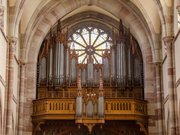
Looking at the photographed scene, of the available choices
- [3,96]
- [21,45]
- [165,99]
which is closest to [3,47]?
[3,96]

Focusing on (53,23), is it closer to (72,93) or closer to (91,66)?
(91,66)

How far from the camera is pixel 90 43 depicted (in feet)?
97.2

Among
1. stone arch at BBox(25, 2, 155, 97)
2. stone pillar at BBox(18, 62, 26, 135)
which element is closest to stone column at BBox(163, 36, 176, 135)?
stone arch at BBox(25, 2, 155, 97)

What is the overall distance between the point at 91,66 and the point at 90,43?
2735mm

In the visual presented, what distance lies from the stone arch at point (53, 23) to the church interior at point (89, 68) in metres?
0.05

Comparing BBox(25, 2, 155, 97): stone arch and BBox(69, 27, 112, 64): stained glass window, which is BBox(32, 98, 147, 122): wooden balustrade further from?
BBox(69, 27, 112, 64): stained glass window

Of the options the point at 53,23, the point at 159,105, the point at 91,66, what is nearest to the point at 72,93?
the point at 91,66

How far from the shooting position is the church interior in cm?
2569

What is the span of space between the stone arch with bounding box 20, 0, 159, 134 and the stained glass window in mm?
1867

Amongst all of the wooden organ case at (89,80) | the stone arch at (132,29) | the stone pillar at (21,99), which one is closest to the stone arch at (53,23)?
the stone arch at (132,29)

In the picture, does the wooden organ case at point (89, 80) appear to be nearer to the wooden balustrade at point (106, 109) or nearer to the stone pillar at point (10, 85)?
the wooden balustrade at point (106, 109)

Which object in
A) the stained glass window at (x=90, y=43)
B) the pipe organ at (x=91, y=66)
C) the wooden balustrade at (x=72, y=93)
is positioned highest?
the stained glass window at (x=90, y=43)

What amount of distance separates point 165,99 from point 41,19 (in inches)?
318

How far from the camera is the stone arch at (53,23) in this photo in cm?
2700
